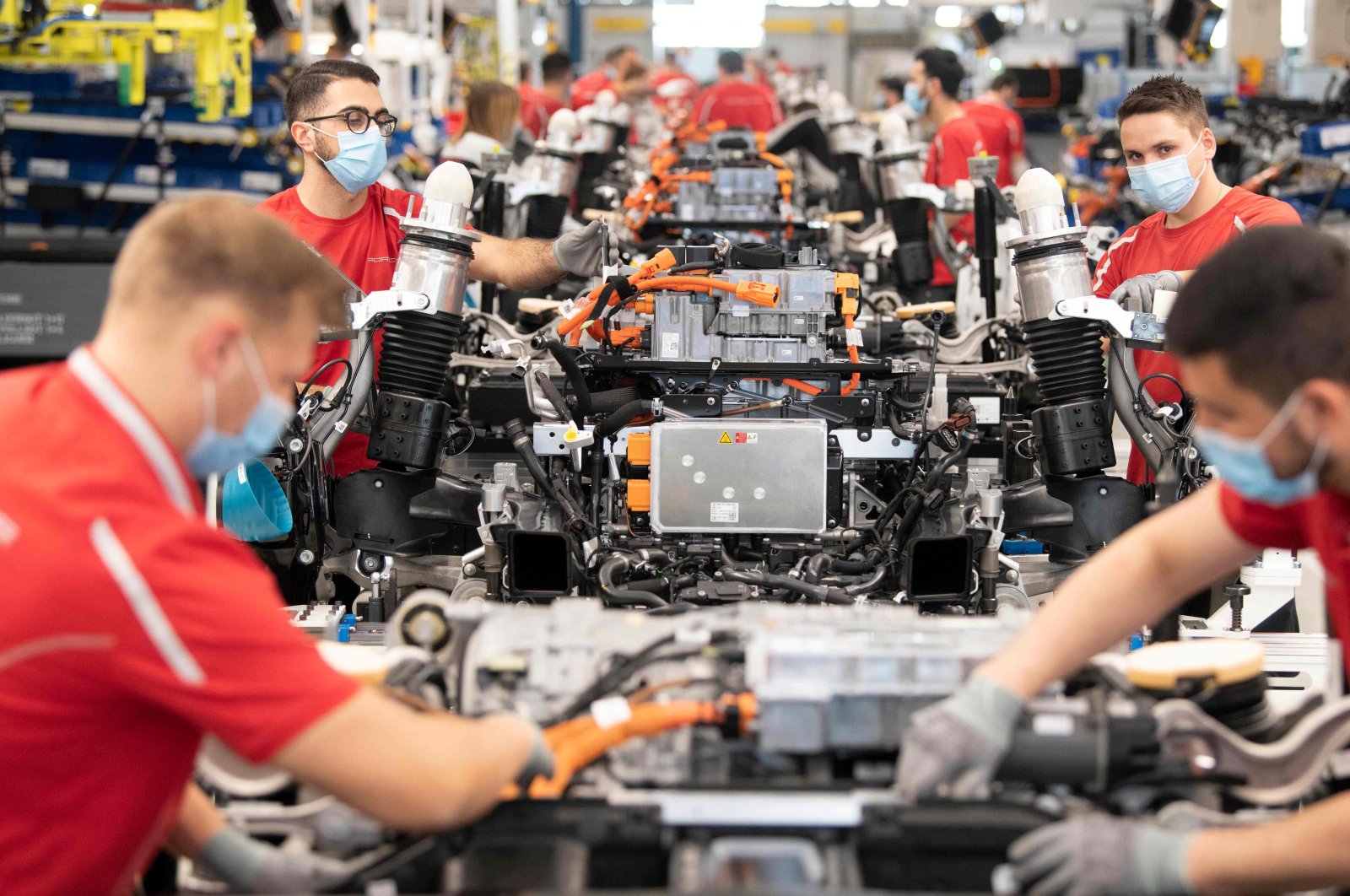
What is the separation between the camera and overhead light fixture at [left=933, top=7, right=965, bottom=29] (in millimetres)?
35969

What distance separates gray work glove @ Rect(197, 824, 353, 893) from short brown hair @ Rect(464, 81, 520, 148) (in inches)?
249

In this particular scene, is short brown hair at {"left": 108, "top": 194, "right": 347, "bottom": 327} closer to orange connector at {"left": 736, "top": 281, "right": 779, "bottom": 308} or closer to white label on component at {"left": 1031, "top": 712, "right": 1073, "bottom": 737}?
white label on component at {"left": 1031, "top": 712, "right": 1073, "bottom": 737}

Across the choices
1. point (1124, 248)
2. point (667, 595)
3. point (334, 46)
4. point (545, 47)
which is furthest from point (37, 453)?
point (545, 47)

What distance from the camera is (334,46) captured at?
1168cm

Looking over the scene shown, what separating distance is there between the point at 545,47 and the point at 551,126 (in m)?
18.6

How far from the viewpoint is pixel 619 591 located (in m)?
3.46

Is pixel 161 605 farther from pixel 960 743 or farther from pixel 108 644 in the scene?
pixel 960 743

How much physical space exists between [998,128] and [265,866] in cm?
934

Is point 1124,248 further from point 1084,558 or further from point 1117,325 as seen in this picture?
point 1084,558

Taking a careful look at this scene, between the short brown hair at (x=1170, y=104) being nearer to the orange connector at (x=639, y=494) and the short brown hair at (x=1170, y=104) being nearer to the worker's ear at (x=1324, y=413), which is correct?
the orange connector at (x=639, y=494)

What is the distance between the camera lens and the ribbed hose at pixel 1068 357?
4051mm

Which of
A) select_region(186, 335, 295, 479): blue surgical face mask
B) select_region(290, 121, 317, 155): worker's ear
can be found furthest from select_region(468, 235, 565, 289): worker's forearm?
select_region(186, 335, 295, 479): blue surgical face mask

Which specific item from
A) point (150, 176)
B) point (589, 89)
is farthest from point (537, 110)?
point (150, 176)

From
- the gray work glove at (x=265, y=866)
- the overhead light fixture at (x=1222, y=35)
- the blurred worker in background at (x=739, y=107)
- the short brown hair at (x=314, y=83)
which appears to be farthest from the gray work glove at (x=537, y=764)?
the overhead light fixture at (x=1222, y=35)
